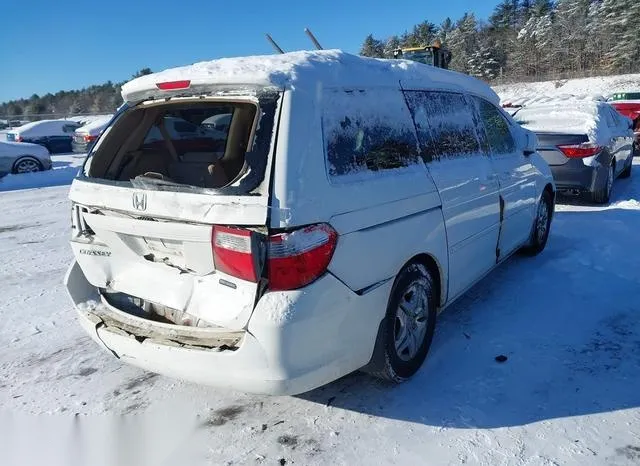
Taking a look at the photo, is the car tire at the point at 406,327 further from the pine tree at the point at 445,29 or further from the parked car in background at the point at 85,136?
the pine tree at the point at 445,29

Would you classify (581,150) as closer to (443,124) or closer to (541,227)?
(541,227)

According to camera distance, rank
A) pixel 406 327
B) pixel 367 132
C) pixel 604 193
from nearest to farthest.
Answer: pixel 367 132 → pixel 406 327 → pixel 604 193

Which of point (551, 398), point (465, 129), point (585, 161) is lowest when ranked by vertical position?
point (551, 398)

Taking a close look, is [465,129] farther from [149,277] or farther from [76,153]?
[76,153]

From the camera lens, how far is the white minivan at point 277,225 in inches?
93.2

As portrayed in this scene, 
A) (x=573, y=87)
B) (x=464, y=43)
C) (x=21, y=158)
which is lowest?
(x=21, y=158)

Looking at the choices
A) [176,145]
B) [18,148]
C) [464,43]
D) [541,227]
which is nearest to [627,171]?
[541,227]

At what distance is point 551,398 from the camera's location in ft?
9.82

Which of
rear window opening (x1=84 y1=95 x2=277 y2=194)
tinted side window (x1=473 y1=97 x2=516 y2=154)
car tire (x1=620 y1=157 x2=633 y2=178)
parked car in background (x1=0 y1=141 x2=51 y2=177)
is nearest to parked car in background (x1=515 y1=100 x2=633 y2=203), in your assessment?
car tire (x1=620 y1=157 x2=633 y2=178)

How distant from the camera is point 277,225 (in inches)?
91.0

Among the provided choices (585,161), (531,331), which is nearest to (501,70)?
(585,161)

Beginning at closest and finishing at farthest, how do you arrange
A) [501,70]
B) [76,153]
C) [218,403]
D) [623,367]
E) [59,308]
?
[218,403] → [623,367] → [59,308] → [76,153] → [501,70]

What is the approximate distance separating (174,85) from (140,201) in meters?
0.66

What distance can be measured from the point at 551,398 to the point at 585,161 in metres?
5.60
